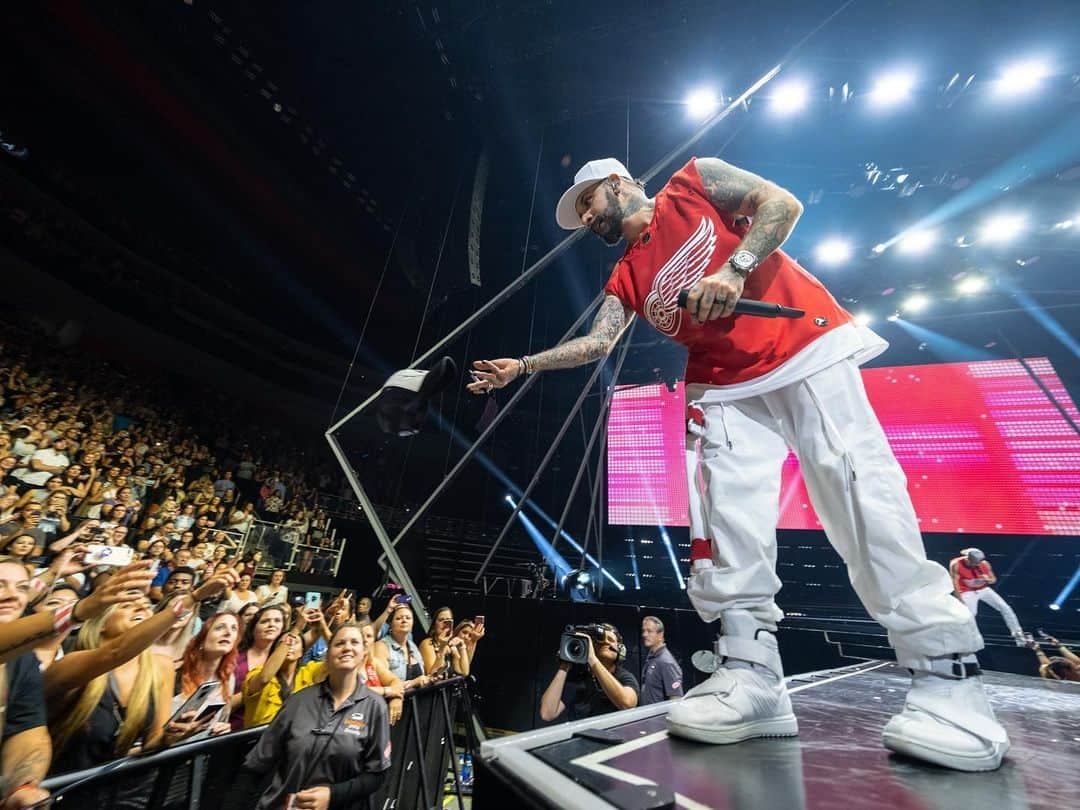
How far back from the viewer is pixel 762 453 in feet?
3.68

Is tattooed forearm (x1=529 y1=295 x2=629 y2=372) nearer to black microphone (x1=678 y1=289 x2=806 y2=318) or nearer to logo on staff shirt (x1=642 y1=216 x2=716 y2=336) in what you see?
logo on staff shirt (x1=642 y1=216 x2=716 y2=336)

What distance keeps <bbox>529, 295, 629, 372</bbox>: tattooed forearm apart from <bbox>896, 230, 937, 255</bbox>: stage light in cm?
582

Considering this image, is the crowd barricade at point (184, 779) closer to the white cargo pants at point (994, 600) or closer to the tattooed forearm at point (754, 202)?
the tattooed forearm at point (754, 202)

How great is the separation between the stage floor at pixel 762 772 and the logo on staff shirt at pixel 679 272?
0.96 m

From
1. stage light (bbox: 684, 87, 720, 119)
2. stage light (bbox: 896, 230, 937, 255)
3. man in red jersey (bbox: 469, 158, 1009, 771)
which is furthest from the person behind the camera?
stage light (bbox: 896, 230, 937, 255)

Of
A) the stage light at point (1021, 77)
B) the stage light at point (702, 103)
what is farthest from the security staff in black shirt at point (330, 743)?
the stage light at point (1021, 77)

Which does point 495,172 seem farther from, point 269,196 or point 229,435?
point 229,435

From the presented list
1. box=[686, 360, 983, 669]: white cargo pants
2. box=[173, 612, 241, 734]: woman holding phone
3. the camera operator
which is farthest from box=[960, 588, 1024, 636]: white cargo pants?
box=[173, 612, 241, 734]: woman holding phone

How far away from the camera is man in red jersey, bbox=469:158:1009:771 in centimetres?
85

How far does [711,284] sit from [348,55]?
19.2 feet

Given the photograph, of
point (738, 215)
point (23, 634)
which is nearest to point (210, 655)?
point (23, 634)

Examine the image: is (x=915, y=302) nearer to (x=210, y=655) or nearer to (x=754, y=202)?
(x=754, y=202)

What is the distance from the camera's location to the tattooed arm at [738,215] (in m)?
1.04

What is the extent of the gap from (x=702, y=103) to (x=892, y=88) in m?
1.56
